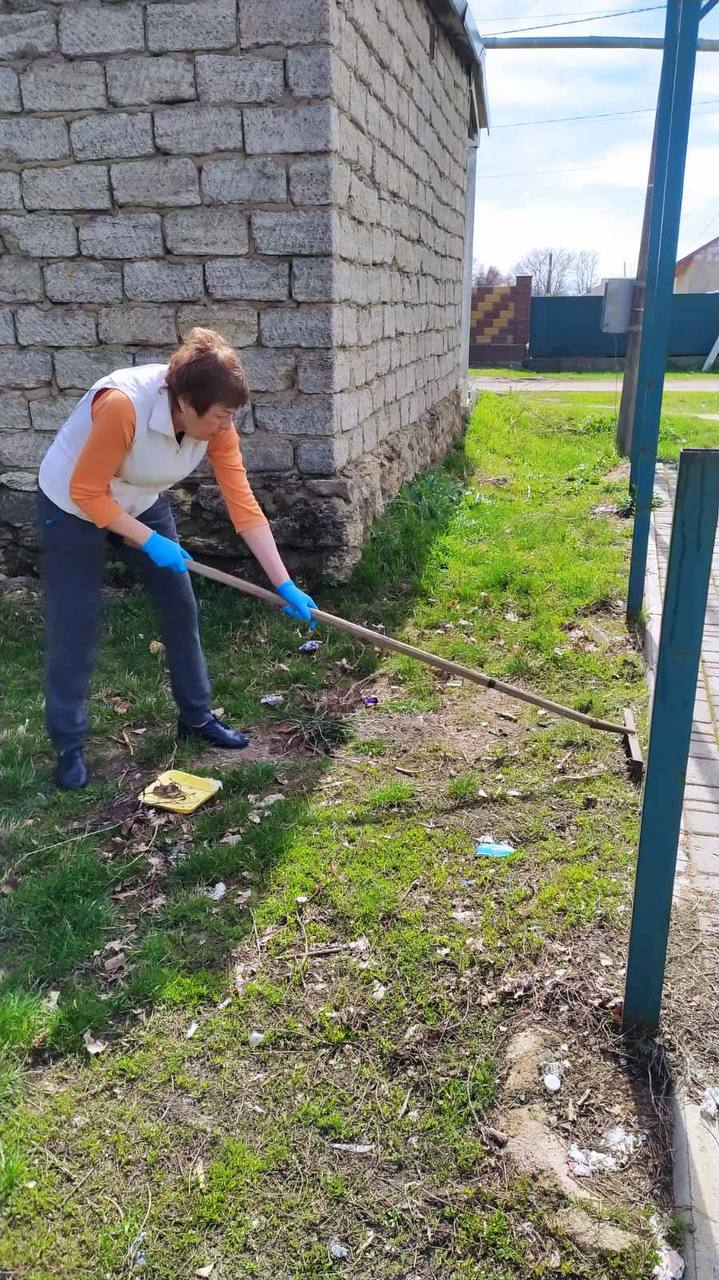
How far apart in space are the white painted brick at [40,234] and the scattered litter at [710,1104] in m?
5.16

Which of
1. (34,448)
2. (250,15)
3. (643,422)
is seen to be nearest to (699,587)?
(643,422)

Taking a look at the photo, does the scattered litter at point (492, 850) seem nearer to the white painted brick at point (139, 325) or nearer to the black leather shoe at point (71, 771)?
the black leather shoe at point (71, 771)

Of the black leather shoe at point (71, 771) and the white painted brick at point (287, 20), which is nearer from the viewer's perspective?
the black leather shoe at point (71, 771)

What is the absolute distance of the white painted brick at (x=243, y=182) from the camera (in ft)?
16.1

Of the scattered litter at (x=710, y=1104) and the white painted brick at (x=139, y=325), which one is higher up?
the white painted brick at (x=139, y=325)

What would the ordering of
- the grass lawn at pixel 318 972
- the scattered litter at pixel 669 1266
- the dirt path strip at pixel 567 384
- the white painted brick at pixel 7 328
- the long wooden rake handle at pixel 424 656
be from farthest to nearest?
the dirt path strip at pixel 567 384, the white painted brick at pixel 7 328, the long wooden rake handle at pixel 424 656, the grass lawn at pixel 318 972, the scattered litter at pixel 669 1266

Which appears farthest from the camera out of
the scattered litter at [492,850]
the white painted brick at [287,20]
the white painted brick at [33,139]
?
the white painted brick at [33,139]

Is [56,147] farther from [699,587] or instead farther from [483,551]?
[699,587]

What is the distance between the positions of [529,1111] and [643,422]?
3873 mm

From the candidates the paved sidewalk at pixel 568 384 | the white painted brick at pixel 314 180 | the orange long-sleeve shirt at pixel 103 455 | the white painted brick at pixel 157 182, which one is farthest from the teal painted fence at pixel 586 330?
the orange long-sleeve shirt at pixel 103 455

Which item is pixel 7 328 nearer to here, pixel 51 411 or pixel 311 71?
pixel 51 411

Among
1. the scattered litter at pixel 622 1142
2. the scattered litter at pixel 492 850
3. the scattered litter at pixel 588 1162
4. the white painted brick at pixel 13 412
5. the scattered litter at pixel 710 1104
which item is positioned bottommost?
the scattered litter at pixel 588 1162

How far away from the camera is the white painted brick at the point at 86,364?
213 inches

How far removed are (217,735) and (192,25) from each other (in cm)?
371
